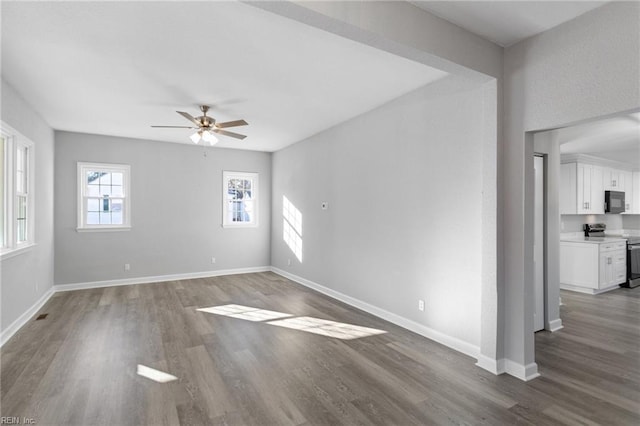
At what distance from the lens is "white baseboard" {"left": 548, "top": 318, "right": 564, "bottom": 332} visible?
394 centimetres

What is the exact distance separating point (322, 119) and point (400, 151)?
1.57 m

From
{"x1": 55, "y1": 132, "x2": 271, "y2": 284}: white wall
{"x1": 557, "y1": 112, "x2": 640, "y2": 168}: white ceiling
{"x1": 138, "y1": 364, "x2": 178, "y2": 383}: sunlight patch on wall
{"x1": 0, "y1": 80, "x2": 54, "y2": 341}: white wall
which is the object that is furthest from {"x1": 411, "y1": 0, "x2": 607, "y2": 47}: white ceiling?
{"x1": 55, "y1": 132, "x2": 271, "y2": 284}: white wall

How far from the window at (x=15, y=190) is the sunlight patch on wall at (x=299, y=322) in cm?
240

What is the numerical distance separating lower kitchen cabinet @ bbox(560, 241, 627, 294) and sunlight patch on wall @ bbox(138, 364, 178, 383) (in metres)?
6.53

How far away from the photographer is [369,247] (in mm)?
4680

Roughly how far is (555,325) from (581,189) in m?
3.70

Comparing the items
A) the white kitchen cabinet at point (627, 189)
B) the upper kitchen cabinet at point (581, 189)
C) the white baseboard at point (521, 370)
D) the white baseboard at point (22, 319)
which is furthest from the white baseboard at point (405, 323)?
the white kitchen cabinet at point (627, 189)

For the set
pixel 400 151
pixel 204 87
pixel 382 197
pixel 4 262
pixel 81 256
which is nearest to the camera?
pixel 4 262

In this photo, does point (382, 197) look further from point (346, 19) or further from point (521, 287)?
point (346, 19)

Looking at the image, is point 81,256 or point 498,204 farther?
point 81,256

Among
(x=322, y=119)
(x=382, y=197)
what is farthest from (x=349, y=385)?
(x=322, y=119)

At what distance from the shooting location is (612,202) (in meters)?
6.65

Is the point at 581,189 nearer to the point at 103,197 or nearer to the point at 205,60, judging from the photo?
the point at 205,60

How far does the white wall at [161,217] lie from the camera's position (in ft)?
19.6
